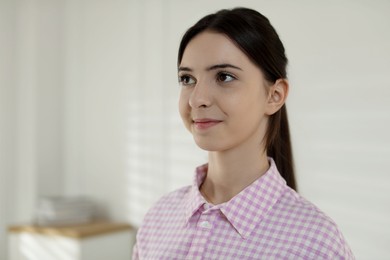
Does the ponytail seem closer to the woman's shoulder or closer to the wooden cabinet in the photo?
the woman's shoulder

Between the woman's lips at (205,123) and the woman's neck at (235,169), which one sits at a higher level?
the woman's lips at (205,123)

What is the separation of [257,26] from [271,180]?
1.15ft

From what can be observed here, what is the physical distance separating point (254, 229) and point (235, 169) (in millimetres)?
148

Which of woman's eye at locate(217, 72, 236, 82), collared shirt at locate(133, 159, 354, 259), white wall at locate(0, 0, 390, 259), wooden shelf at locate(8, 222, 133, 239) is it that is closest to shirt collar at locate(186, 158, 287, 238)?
collared shirt at locate(133, 159, 354, 259)

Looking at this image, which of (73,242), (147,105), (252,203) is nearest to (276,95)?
(252,203)

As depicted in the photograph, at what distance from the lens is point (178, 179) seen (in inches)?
102

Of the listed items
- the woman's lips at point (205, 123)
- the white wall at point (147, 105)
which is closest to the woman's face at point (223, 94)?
the woman's lips at point (205, 123)

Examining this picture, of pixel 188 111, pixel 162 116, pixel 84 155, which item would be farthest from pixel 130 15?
pixel 188 111

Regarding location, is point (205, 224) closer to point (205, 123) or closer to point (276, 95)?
point (205, 123)

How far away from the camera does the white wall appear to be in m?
1.86

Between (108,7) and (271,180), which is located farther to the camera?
(108,7)

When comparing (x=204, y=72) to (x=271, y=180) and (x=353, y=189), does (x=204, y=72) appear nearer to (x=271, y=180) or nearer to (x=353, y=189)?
(x=271, y=180)

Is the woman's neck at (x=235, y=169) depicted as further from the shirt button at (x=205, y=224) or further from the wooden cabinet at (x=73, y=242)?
the wooden cabinet at (x=73, y=242)

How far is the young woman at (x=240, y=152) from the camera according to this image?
1076 millimetres
